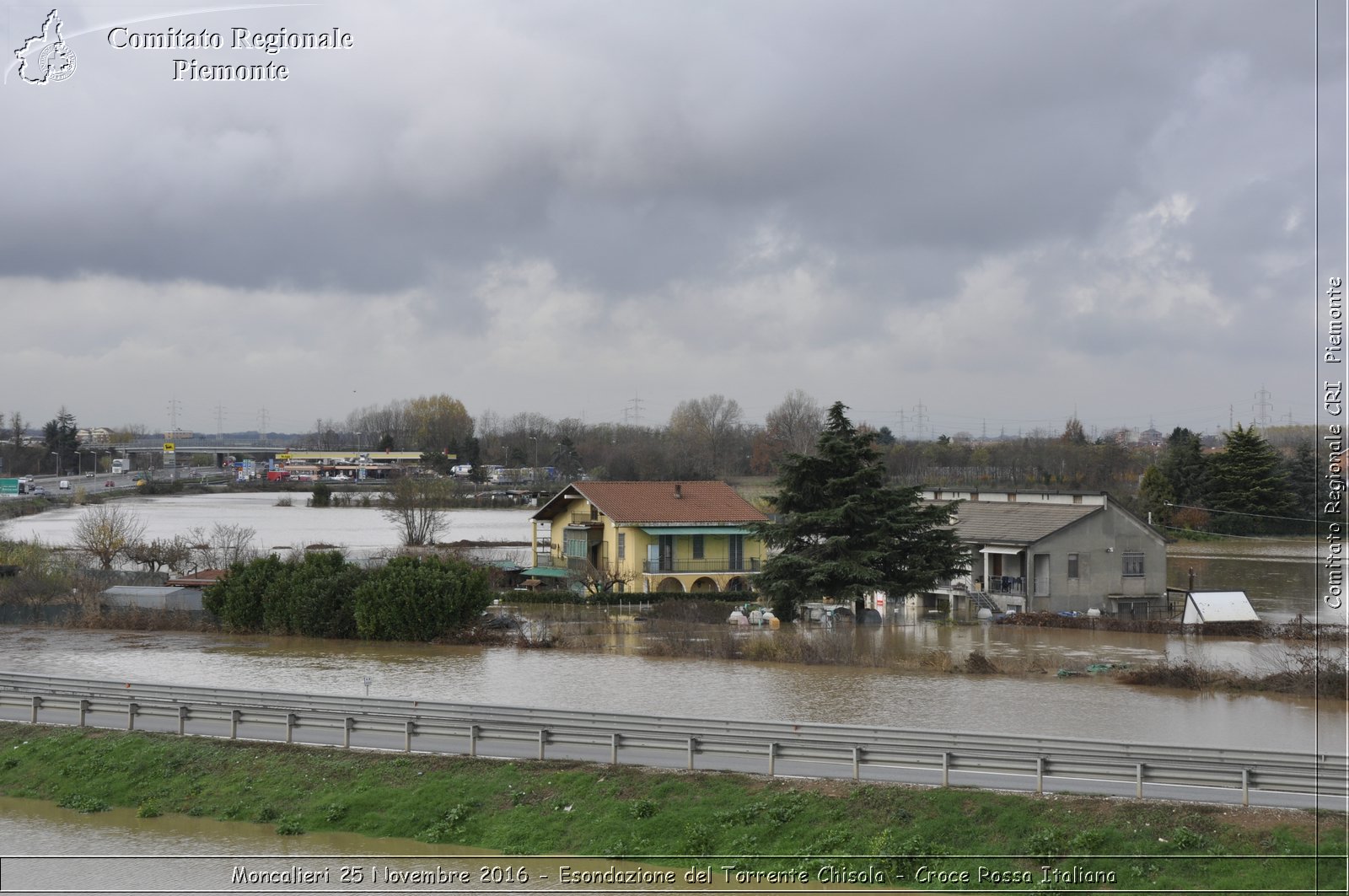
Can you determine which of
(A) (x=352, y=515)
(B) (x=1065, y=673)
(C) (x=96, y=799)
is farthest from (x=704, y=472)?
(C) (x=96, y=799)

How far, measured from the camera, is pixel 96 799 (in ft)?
64.5

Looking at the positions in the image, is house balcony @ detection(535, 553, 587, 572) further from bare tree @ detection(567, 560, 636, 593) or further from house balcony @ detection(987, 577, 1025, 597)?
house balcony @ detection(987, 577, 1025, 597)

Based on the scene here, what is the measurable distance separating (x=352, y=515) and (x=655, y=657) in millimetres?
85564

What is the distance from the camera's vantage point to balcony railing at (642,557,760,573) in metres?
49.6

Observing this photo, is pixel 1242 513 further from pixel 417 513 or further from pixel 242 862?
pixel 242 862

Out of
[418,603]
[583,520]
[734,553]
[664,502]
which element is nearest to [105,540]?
[583,520]

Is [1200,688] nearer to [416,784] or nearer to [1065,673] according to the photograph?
[1065,673]

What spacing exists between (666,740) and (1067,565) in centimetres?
2882

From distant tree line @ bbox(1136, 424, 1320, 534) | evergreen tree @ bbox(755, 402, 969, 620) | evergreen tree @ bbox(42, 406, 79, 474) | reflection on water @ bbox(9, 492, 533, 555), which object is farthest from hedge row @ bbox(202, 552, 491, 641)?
evergreen tree @ bbox(42, 406, 79, 474)

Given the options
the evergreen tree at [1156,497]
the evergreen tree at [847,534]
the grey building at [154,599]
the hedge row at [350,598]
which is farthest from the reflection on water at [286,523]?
the evergreen tree at [1156,497]

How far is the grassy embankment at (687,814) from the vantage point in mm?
14555

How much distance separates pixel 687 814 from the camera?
16.8 meters

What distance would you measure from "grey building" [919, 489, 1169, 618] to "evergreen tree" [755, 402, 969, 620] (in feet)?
11.3

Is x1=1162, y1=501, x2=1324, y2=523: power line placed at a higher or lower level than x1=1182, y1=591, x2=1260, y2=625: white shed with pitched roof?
higher
